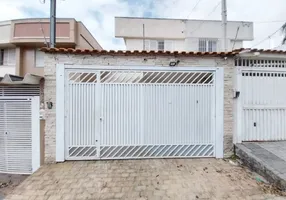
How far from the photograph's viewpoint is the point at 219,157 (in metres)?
6.47

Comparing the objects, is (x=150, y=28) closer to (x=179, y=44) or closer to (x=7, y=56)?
(x=179, y=44)

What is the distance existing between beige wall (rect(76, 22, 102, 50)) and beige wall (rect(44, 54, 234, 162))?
9.32m

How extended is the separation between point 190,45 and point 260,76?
13114 millimetres

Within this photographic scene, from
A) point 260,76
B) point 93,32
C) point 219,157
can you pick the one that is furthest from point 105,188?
point 93,32

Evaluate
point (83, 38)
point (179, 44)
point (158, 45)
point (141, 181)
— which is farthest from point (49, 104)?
point (179, 44)

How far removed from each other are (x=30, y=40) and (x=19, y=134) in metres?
11.1

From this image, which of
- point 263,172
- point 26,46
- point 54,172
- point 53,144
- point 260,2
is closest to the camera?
point 263,172

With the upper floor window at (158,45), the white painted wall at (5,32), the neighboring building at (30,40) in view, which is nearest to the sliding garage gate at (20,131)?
the neighboring building at (30,40)

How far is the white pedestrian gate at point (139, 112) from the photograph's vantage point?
6152mm

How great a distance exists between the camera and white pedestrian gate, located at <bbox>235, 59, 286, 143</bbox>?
6.66 metres

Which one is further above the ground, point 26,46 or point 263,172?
point 26,46

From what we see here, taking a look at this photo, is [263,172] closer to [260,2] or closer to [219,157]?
[219,157]

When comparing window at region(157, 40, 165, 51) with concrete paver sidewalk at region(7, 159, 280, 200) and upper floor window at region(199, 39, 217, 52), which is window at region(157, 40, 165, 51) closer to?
upper floor window at region(199, 39, 217, 52)

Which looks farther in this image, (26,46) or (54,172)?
(26,46)
